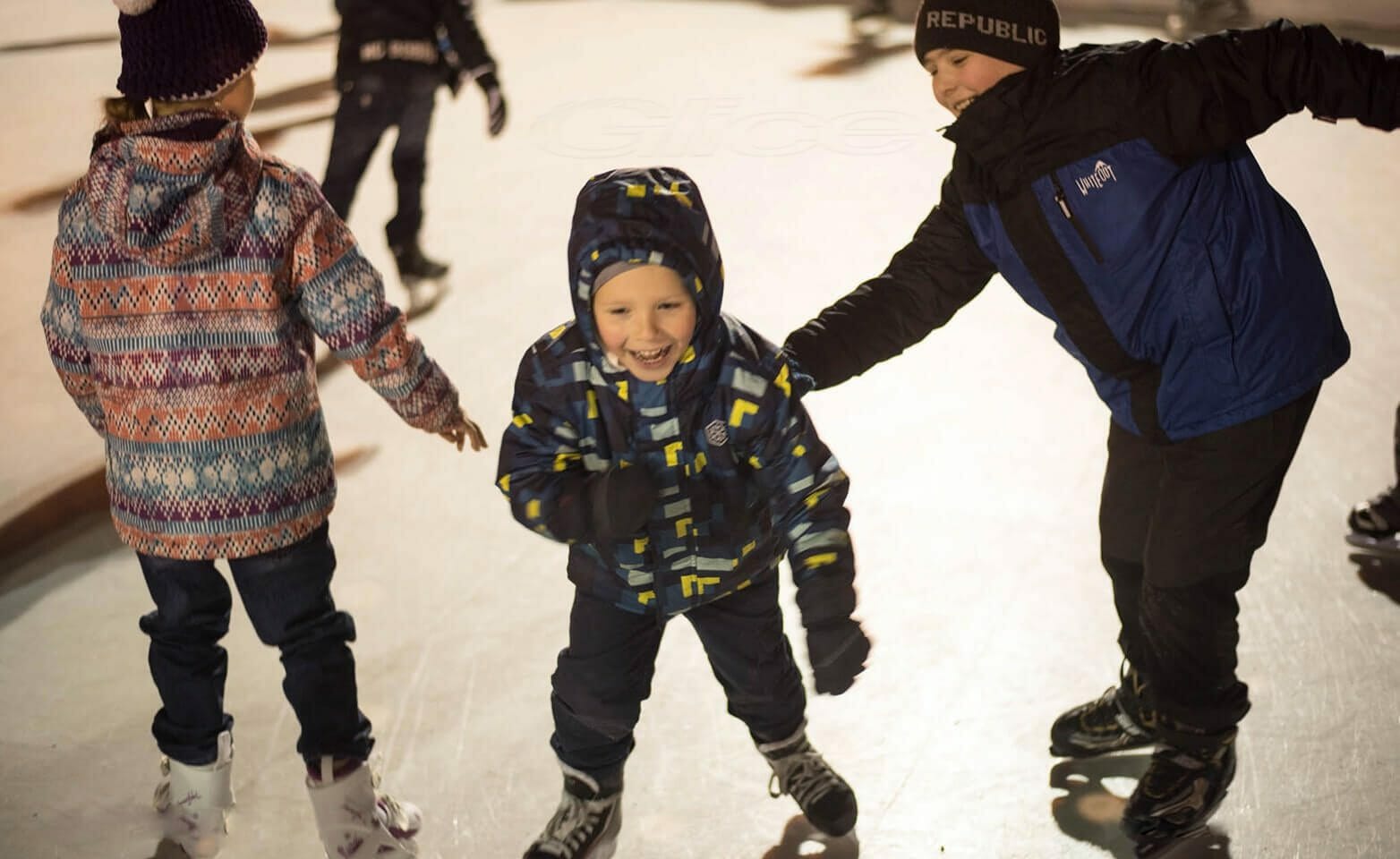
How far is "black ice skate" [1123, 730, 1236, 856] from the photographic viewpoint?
2.14 m

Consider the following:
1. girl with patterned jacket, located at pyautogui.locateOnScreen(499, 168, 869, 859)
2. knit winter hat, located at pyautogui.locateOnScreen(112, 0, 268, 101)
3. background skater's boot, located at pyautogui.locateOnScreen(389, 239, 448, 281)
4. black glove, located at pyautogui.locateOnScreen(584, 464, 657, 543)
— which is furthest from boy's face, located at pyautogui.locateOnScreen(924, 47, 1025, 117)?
background skater's boot, located at pyautogui.locateOnScreen(389, 239, 448, 281)

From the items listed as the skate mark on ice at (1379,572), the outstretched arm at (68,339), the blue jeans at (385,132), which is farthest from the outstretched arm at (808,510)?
the blue jeans at (385,132)

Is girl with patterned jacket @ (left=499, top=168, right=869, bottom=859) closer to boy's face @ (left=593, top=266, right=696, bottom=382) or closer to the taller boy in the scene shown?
boy's face @ (left=593, top=266, right=696, bottom=382)

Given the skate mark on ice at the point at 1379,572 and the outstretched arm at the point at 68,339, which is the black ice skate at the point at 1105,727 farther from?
the outstretched arm at the point at 68,339

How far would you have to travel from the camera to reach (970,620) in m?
2.61

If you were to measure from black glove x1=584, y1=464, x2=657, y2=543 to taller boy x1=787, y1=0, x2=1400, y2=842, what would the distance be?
0.38m

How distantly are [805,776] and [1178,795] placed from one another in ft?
1.76

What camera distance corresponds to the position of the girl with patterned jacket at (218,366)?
6.08 feet

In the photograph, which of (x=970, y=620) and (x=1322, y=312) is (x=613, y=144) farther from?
(x=1322, y=312)

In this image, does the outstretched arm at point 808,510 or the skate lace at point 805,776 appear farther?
the skate lace at point 805,776

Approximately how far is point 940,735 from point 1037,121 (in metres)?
1.00

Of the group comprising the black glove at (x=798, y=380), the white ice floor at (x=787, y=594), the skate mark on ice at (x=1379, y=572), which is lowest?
the skate mark on ice at (x=1379, y=572)

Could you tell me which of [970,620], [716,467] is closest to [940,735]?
[970,620]

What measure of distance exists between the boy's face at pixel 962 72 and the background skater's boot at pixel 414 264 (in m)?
2.17
